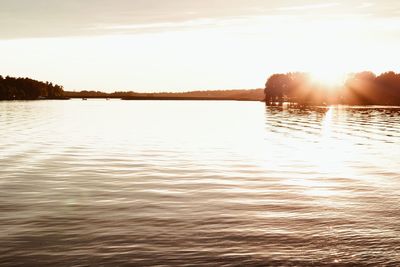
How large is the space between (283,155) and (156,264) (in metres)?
33.1

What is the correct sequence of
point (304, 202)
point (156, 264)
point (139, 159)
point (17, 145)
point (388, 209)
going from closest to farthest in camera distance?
point (156, 264), point (388, 209), point (304, 202), point (139, 159), point (17, 145)

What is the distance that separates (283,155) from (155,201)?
24.3 m

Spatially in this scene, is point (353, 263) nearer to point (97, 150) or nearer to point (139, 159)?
point (139, 159)

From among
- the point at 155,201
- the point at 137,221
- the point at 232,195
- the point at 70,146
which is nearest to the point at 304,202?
the point at 232,195

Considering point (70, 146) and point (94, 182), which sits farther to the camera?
point (70, 146)

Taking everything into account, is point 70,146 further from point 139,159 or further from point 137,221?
point 137,221

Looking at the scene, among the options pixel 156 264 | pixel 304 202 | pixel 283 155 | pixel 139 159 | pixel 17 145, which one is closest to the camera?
pixel 156 264

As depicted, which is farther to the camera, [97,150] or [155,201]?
[97,150]

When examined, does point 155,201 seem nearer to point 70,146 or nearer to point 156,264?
point 156,264

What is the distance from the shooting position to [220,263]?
1487cm

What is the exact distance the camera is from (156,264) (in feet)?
48.5

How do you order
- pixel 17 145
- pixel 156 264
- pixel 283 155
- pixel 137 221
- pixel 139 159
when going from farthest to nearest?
pixel 17 145 → pixel 283 155 → pixel 139 159 → pixel 137 221 → pixel 156 264

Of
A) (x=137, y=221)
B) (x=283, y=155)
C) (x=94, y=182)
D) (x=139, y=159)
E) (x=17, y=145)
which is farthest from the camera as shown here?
(x=17, y=145)

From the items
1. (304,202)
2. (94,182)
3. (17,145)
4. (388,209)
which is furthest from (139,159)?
(388,209)
